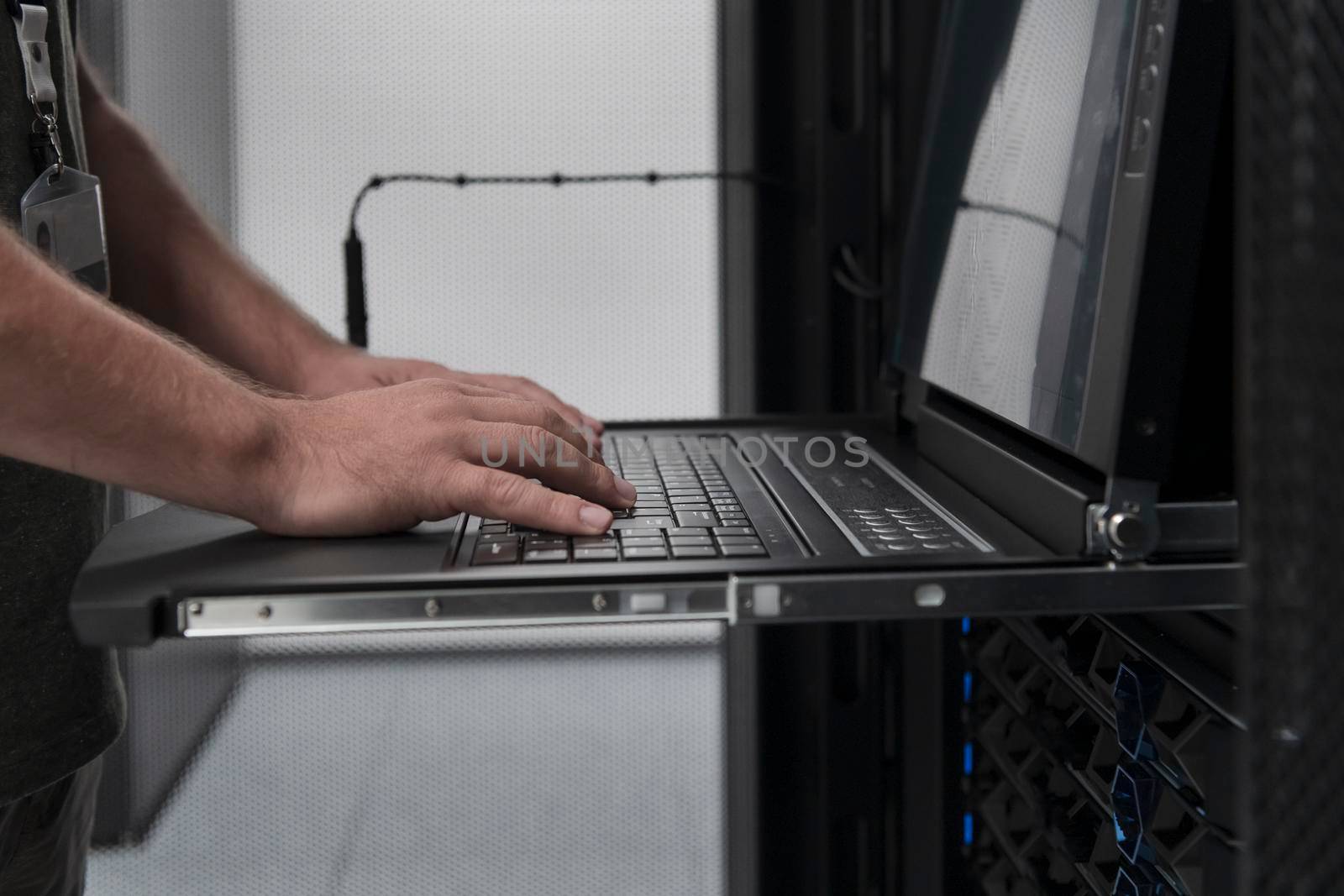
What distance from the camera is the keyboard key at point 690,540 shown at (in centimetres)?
51

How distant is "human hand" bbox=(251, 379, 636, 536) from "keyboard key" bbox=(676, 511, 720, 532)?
0.04 meters

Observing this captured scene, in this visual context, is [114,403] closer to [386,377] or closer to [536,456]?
[536,456]

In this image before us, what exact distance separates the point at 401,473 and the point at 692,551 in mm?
146

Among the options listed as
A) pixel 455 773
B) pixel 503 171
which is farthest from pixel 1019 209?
pixel 455 773

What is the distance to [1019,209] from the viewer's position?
2.20ft

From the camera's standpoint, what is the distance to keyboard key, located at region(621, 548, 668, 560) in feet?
1.60

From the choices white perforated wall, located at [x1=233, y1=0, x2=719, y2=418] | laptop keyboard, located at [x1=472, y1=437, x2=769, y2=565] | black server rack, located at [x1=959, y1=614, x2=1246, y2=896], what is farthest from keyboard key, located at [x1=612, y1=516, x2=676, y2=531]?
white perforated wall, located at [x1=233, y1=0, x2=719, y2=418]

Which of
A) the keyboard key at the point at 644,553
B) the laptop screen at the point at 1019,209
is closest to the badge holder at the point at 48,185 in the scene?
the keyboard key at the point at 644,553

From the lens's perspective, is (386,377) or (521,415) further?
(386,377)

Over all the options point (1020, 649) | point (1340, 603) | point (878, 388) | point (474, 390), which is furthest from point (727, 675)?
point (1340, 603)

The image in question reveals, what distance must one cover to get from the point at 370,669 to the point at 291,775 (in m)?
0.17

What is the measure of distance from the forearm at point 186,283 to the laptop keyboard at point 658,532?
327 mm

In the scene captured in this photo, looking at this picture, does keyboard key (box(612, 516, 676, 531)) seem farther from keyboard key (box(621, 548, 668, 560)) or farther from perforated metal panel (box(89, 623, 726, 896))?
perforated metal panel (box(89, 623, 726, 896))

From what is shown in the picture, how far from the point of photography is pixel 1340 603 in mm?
306
